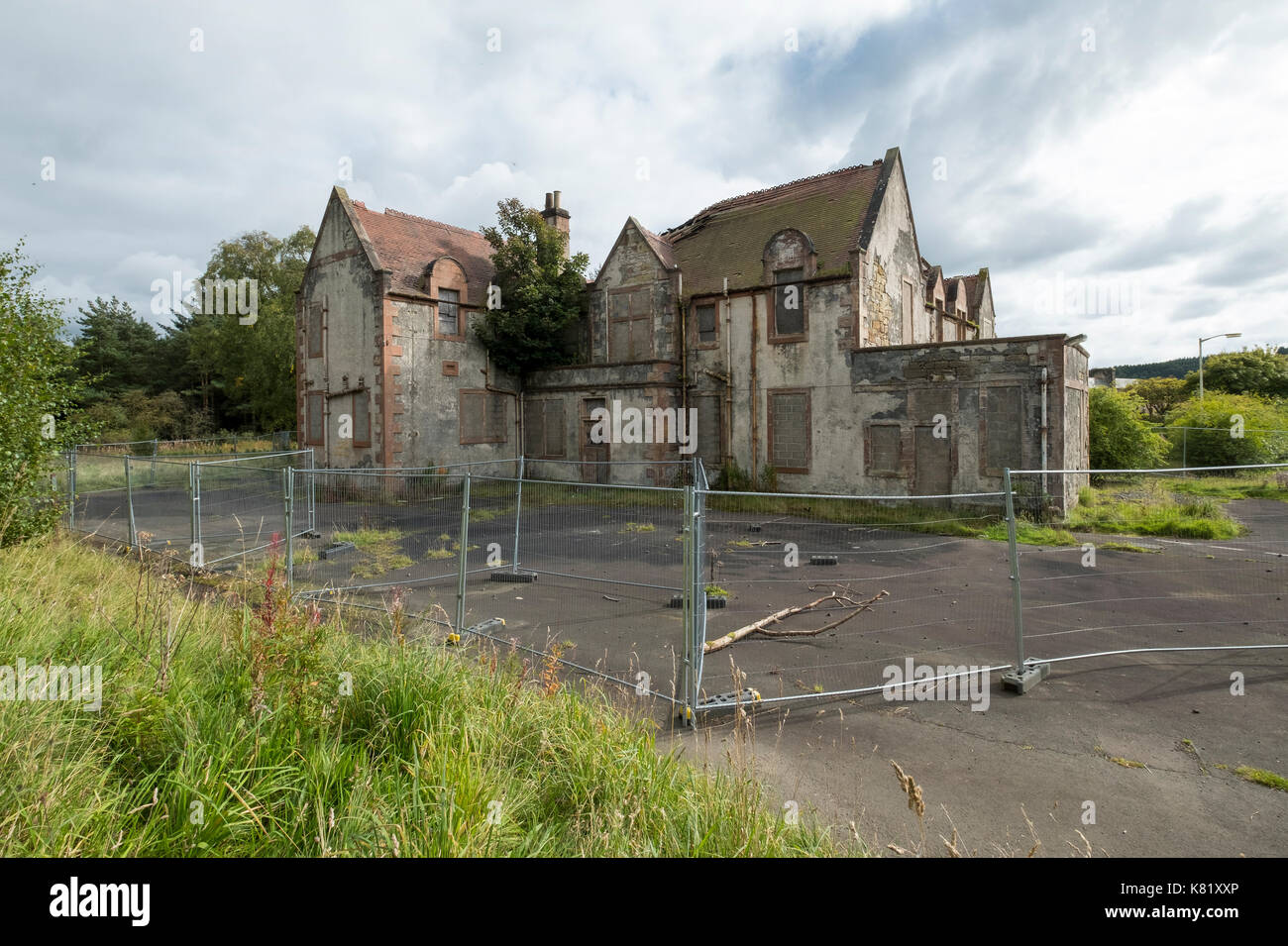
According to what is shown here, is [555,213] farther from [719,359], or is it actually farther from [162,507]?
[162,507]

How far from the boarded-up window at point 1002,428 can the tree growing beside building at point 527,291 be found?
14.7m

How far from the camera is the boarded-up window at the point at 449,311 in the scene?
2447 centimetres

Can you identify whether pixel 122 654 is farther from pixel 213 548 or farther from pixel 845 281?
pixel 845 281

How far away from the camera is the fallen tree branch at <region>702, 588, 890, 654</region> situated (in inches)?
311

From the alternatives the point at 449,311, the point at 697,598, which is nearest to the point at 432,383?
the point at 449,311

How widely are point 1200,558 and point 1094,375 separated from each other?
63.1m

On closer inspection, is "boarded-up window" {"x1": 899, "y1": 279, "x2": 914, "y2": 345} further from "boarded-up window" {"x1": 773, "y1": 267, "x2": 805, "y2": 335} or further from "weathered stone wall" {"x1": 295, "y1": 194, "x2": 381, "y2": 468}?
"weathered stone wall" {"x1": 295, "y1": 194, "x2": 381, "y2": 468}

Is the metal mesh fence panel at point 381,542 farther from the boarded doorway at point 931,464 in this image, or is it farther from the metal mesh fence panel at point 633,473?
the boarded doorway at point 931,464

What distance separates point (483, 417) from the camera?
25.4 m

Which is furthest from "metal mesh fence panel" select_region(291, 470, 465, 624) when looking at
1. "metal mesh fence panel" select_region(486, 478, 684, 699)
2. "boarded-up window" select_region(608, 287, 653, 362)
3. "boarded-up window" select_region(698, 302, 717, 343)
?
"boarded-up window" select_region(698, 302, 717, 343)

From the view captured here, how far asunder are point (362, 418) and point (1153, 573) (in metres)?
22.6

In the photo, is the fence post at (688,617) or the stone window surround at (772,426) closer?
the fence post at (688,617)

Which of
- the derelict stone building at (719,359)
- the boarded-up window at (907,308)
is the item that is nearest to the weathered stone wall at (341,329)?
the derelict stone building at (719,359)

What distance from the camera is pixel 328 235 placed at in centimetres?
2466
